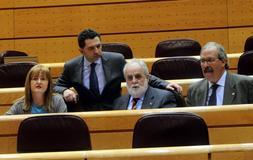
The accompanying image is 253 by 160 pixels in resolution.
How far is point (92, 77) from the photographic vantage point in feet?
13.1

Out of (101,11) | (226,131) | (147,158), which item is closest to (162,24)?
(101,11)

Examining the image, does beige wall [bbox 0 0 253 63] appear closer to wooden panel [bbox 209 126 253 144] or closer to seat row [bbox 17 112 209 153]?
wooden panel [bbox 209 126 253 144]

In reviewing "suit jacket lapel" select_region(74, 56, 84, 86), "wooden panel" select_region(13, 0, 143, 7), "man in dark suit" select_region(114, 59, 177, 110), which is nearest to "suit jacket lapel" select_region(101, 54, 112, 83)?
"suit jacket lapel" select_region(74, 56, 84, 86)

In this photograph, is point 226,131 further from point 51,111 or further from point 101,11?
point 101,11

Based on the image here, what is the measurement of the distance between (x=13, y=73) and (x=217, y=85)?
1796mm

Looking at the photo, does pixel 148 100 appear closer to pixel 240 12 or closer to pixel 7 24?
pixel 240 12

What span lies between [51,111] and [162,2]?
310 cm

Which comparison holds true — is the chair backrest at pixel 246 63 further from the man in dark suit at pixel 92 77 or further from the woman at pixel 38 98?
the woman at pixel 38 98

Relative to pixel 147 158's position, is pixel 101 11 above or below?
above

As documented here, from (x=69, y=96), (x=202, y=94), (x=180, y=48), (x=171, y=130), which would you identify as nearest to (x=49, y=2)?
(x=180, y=48)

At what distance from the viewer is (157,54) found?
204 inches

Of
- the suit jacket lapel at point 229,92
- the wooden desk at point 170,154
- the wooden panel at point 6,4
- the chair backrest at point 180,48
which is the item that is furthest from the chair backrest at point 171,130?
the wooden panel at point 6,4

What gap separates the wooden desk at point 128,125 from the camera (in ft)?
10.0

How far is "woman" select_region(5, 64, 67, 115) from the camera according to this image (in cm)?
361
